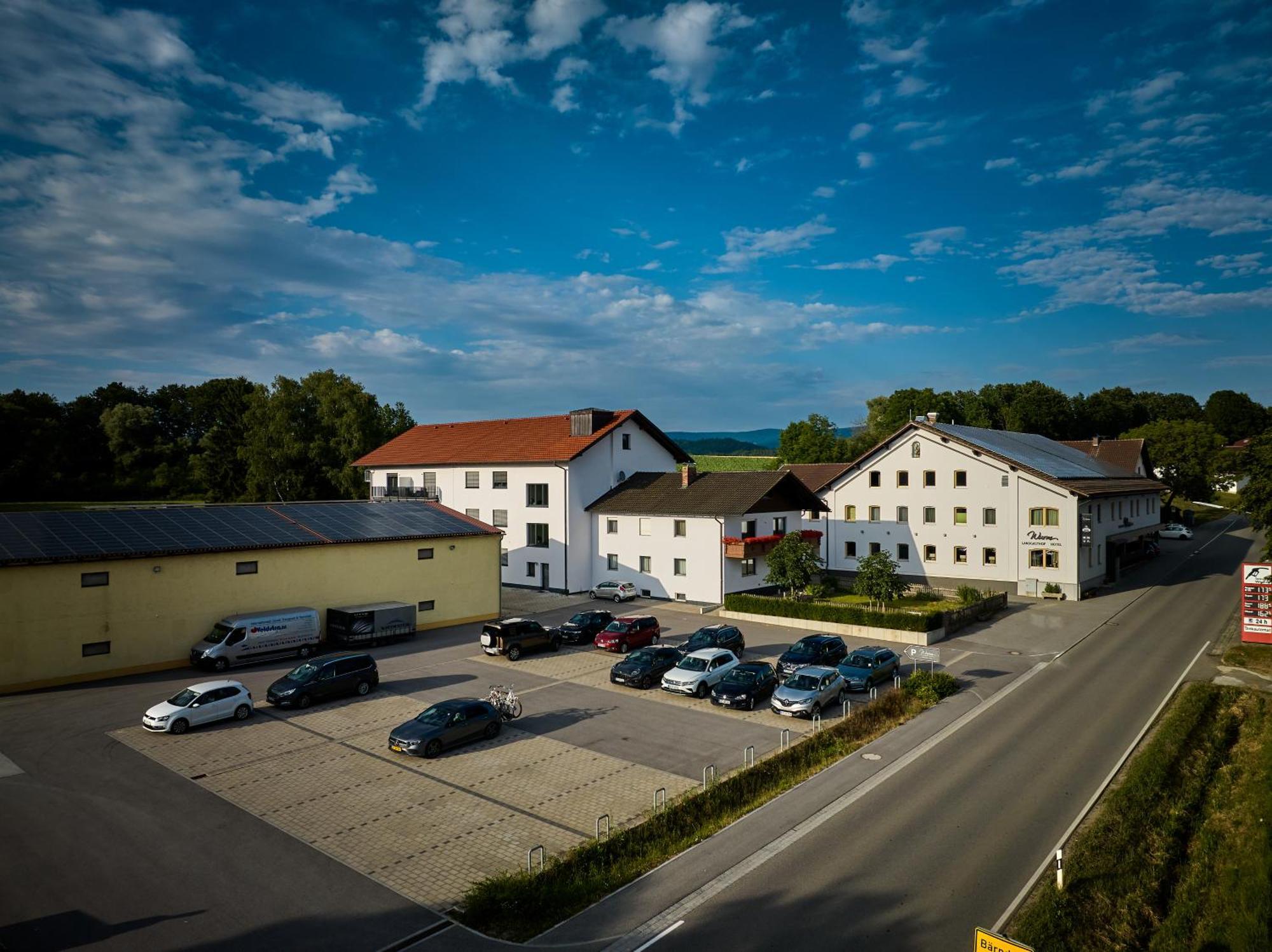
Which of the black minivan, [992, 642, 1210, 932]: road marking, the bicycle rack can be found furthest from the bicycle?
[992, 642, 1210, 932]: road marking

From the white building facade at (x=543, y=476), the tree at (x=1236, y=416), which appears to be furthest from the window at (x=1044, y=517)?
the tree at (x=1236, y=416)

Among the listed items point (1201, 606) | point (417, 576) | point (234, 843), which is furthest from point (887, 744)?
point (1201, 606)

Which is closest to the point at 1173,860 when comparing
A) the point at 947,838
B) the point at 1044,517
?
the point at 947,838

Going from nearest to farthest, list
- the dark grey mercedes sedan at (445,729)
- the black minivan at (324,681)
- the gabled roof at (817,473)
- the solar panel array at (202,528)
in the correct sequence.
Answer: the dark grey mercedes sedan at (445,729), the black minivan at (324,681), the solar panel array at (202,528), the gabled roof at (817,473)

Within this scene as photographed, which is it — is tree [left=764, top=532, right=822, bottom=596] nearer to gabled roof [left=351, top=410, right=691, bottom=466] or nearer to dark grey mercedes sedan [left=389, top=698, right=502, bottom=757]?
gabled roof [left=351, top=410, right=691, bottom=466]

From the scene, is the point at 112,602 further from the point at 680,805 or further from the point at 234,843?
the point at 680,805

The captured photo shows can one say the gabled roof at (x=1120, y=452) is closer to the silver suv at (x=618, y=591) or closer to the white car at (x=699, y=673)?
the silver suv at (x=618, y=591)
